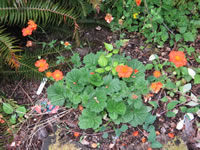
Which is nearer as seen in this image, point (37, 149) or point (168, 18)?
point (37, 149)

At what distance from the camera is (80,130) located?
79.7 inches

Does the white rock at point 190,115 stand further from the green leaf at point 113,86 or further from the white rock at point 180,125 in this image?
the green leaf at point 113,86

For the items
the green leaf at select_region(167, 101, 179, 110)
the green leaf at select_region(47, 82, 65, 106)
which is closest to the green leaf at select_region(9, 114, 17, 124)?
the green leaf at select_region(47, 82, 65, 106)

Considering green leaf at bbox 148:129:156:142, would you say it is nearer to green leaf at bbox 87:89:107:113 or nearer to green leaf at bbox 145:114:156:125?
green leaf at bbox 145:114:156:125

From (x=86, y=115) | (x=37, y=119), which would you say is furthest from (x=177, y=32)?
(x=37, y=119)

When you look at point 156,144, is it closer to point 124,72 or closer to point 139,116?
point 139,116

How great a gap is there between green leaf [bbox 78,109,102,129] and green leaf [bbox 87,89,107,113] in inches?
3.5

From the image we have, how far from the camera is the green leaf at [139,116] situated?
6.06 ft

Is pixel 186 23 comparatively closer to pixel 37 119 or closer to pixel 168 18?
pixel 168 18

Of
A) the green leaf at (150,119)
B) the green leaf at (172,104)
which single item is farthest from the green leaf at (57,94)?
the green leaf at (172,104)

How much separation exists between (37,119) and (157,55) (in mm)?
1573

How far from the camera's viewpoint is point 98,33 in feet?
8.45

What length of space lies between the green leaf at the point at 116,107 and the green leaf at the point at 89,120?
14 centimetres

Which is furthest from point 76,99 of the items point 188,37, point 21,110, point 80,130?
point 188,37
